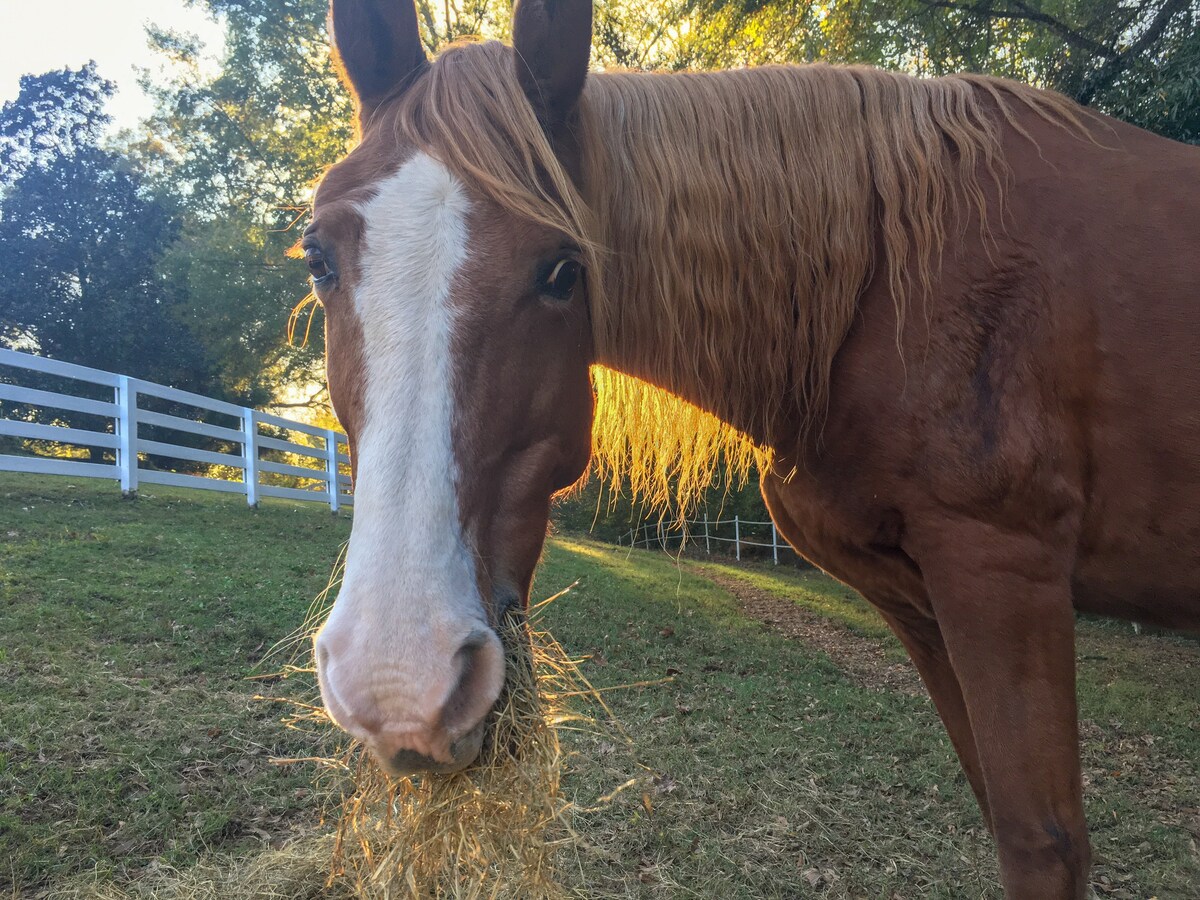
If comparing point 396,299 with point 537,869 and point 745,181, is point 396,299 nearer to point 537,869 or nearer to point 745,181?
point 745,181

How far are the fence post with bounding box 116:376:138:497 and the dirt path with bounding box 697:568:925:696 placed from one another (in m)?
7.33

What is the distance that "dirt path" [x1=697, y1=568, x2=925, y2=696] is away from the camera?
20.5ft

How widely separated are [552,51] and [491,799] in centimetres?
172

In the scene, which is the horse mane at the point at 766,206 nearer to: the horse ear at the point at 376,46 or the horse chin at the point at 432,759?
the horse ear at the point at 376,46

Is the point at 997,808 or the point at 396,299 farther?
the point at 997,808

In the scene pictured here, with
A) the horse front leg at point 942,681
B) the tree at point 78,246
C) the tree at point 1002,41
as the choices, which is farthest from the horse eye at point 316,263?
the tree at point 78,246

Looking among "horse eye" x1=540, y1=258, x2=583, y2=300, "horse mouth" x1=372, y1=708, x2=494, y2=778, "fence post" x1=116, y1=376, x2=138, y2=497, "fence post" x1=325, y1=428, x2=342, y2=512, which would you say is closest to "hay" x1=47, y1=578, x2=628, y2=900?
"horse mouth" x1=372, y1=708, x2=494, y2=778

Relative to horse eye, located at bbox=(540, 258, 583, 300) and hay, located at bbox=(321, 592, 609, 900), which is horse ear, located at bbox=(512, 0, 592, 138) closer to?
horse eye, located at bbox=(540, 258, 583, 300)

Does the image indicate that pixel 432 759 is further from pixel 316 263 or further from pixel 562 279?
pixel 316 263

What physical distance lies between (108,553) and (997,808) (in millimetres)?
6034

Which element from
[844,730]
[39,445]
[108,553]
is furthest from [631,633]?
[39,445]

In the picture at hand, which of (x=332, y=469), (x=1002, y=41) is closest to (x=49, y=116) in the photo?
(x=332, y=469)

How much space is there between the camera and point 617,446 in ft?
8.25

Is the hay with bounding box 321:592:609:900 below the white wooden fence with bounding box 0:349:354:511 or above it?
below
